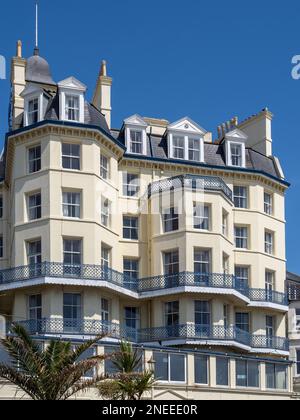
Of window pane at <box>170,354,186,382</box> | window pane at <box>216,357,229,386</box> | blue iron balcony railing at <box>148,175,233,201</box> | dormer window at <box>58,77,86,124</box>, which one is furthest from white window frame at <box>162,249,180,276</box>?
window pane at <box>170,354,186,382</box>

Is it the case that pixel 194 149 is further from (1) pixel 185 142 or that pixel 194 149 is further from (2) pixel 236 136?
(2) pixel 236 136

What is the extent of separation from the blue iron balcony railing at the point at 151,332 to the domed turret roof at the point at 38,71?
16705 millimetres

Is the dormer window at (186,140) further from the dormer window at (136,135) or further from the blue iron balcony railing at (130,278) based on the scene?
the blue iron balcony railing at (130,278)

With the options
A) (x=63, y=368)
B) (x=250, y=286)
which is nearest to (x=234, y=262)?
(x=250, y=286)

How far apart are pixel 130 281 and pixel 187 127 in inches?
404

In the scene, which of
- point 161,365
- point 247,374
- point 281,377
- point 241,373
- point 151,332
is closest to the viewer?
point 161,365

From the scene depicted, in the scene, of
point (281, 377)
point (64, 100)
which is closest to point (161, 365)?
point (281, 377)

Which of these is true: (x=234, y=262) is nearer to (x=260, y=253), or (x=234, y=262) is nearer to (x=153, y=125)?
(x=260, y=253)

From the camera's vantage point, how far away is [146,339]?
4834 centimetres

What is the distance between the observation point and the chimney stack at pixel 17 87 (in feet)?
165

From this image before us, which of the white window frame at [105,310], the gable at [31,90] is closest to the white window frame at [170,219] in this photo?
the white window frame at [105,310]

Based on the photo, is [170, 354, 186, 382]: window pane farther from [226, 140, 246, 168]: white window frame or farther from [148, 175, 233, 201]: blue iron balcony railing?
[226, 140, 246, 168]: white window frame

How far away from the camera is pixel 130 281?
161ft

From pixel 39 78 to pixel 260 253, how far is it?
685 inches
